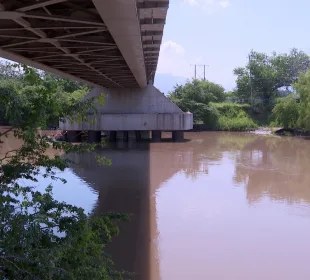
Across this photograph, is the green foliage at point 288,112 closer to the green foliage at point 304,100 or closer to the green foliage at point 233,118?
the green foliage at point 304,100

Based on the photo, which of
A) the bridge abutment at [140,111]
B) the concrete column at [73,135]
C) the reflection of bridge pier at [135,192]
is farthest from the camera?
the concrete column at [73,135]

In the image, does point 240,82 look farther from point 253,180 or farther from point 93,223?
point 93,223

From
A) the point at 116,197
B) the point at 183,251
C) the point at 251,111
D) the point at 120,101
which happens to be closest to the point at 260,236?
the point at 183,251

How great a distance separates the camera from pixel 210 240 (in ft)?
28.3

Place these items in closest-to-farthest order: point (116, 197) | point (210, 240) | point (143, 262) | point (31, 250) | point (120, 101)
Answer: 1. point (31, 250)
2. point (143, 262)
3. point (210, 240)
4. point (116, 197)
5. point (120, 101)

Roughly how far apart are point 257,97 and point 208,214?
42.6 metres

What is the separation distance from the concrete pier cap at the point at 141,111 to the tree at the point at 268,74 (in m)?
23.3

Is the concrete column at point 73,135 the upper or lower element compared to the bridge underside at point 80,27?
lower

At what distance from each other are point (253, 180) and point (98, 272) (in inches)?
504

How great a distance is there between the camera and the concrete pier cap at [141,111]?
94.6 ft

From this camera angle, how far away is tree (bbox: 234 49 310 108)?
51.5 meters

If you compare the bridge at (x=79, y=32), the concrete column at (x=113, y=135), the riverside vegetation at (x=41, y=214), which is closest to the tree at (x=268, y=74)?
the concrete column at (x=113, y=135)

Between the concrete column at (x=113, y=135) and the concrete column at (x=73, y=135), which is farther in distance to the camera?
the concrete column at (x=113, y=135)

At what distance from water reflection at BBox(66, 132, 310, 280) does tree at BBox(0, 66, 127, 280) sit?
3201 millimetres
